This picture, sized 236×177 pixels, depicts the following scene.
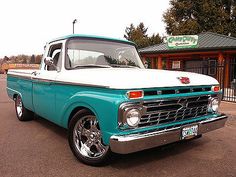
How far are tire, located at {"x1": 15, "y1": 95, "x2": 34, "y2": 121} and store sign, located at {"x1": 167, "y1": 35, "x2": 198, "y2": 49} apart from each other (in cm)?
1487

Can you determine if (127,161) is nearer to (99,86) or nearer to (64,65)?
(99,86)

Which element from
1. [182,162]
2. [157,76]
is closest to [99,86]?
[157,76]

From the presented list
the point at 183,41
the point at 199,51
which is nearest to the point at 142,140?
the point at 183,41

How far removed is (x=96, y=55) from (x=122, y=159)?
193 centimetres

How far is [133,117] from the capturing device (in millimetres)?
3715

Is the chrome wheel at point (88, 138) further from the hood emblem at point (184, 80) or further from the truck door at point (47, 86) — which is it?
the hood emblem at point (184, 80)

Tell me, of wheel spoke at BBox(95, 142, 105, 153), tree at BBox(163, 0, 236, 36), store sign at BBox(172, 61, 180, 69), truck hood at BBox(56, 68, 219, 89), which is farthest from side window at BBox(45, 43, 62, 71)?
tree at BBox(163, 0, 236, 36)

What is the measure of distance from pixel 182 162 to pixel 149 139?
103cm

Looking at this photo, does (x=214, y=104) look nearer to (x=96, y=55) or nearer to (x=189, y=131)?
(x=189, y=131)

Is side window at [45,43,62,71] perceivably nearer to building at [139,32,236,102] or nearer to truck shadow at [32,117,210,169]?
truck shadow at [32,117,210,169]

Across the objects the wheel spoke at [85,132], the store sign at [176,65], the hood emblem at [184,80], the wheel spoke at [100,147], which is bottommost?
the wheel spoke at [100,147]

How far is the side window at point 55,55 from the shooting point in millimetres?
5262

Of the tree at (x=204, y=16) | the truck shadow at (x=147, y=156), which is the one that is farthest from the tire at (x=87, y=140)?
the tree at (x=204, y=16)

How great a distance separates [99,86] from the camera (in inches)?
153
